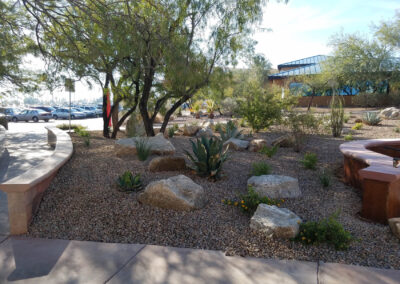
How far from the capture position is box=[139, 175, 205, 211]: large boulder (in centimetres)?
457

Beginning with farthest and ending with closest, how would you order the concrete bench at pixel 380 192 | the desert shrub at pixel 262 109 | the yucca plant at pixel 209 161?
the desert shrub at pixel 262 109, the yucca plant at pixel 209 161, the concrete bench at pixel 380 192

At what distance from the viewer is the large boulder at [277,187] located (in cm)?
505

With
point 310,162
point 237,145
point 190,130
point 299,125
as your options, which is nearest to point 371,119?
point 299,125

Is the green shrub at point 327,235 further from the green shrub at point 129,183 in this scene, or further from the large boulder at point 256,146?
the large boulder at point 256,146

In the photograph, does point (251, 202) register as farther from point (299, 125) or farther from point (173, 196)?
point (299, 125)

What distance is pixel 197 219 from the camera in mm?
4371

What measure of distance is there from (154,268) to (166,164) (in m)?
2.85

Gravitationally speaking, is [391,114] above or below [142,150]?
Answer: above

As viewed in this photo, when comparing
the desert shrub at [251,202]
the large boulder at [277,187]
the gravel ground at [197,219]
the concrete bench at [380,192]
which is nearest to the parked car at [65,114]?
the gravel ground at [197,219]

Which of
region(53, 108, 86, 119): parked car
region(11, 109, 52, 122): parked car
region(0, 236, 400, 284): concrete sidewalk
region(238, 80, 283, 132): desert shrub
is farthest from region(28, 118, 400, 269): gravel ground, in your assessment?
region(53, 108, 86, 119): parked car

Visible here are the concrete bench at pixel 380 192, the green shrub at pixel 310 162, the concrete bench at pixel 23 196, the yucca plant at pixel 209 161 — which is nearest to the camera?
the concrete bench at pixel 23 196

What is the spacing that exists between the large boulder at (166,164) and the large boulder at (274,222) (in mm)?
2202

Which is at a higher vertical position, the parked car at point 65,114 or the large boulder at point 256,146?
the large boulder at point 256,146

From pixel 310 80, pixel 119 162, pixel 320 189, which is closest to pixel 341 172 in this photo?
pixel 320 189
